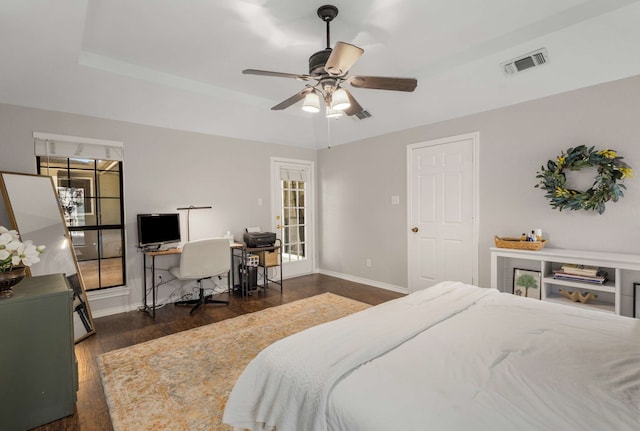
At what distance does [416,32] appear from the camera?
2625 mm

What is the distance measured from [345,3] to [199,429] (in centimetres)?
292

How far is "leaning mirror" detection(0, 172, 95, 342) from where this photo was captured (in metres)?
2.90

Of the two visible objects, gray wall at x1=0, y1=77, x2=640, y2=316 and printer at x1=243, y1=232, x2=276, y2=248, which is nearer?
gray wall at x1=0, y1=77, x2=640, y2=316

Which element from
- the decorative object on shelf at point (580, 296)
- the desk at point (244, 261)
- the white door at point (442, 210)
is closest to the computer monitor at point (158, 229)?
the desk at point (244, 261)

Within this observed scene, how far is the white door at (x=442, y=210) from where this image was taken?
3.76 metres

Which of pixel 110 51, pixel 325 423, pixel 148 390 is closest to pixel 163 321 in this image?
pixel 148 390

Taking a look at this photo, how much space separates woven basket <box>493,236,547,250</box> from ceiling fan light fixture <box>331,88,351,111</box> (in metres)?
2.21

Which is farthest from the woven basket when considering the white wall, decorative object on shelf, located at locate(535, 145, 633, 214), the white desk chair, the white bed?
the white wall

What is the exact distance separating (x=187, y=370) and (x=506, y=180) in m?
3.65

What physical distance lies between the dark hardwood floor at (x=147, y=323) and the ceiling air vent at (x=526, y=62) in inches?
117

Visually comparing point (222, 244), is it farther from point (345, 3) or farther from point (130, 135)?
point (345, 3)

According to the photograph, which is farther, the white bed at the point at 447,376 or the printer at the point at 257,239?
the printer at the point at 257,239

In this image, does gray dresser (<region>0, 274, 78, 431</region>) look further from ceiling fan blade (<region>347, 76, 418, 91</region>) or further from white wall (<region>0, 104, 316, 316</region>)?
ceiling fan blade (<region>347, 76, 418, 91</region>)

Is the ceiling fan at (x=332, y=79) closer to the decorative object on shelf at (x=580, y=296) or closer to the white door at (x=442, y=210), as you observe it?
the white door at (x=442, y=210)
